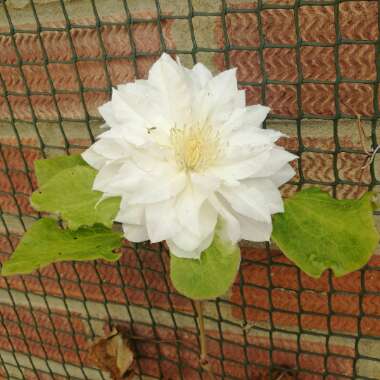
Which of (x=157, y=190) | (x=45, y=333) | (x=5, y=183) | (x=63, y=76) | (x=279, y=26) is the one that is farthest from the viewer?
(x=45, y=333)

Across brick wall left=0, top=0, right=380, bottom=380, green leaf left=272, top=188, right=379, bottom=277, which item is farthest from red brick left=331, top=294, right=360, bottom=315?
green leaf left=272, top=188, right=379, bottom=277

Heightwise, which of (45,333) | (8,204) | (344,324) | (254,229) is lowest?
(45,333)

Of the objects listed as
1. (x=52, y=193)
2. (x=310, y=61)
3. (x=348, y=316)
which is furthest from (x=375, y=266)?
(x=52, y=193)

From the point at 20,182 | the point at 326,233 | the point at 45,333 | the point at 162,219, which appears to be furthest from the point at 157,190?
the point at 45,333

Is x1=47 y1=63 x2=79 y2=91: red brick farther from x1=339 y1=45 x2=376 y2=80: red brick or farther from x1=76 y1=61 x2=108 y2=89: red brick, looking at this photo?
x1=339 y1=45 x2=376 y2=80: red brick

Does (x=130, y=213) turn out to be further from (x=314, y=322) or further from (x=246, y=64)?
(x=314, y=322)

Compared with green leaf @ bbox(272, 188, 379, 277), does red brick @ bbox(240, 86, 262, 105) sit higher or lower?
higher
